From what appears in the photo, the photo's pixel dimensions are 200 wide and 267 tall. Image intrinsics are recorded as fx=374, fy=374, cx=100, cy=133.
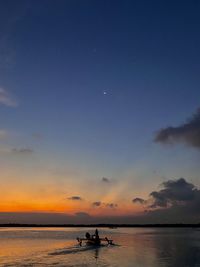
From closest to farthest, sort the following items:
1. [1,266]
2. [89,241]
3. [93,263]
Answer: [1,266], [93,263], [89,241]

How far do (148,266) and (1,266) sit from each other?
1812 centimetres

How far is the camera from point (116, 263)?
5044 cm

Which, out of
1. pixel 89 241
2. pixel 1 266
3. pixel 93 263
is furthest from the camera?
pixel 89 241

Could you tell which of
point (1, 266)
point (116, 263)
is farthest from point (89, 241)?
point (1, 266)

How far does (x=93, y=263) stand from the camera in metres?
49.6

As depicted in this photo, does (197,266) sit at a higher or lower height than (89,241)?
lower

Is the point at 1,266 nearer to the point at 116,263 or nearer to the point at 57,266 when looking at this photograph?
the point at 57,266

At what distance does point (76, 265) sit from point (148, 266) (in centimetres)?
908

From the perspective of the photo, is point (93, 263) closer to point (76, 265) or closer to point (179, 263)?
point (76, 265)

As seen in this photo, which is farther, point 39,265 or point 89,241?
point 89,241

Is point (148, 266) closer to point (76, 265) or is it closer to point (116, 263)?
point (116, 263)

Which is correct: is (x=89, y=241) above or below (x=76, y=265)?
above

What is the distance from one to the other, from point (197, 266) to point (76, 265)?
15.1 m

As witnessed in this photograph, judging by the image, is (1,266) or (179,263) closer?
(1,266)
